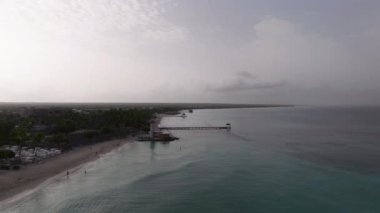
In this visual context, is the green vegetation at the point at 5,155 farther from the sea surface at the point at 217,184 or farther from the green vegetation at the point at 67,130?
the sea surface at the point at 217,184

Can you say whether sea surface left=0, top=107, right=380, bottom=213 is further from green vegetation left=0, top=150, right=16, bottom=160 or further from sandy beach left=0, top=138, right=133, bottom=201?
green vegetation left=0, top=150, right=16, bottom=160

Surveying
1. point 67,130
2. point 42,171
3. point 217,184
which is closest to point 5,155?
point 42,171

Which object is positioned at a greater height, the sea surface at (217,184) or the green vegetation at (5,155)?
the green vegetation at (5,155)

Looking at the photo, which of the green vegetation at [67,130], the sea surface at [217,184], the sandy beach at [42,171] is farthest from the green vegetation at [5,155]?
the sea surface at [217,184]

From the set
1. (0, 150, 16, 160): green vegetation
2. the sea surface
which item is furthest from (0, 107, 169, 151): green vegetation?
the sea surface

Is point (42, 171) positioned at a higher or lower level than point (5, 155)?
lower

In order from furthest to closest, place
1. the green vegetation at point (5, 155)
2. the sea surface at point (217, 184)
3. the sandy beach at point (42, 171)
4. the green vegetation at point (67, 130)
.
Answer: the green vegetation at point (67, 130)
the green vegetation at point (5, 155)
the sandy beach at point (42, 171)
the sea surface at point (217, 184)

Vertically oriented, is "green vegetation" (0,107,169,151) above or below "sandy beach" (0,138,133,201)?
above

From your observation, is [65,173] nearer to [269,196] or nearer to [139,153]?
[139,153]

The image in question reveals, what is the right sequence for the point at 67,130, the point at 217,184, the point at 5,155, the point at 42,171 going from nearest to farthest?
the point at 217,184 → the point at 42,171 → the point at 5,155 → the point at 67,130

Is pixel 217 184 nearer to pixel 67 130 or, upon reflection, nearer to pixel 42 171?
pixel 42 171
